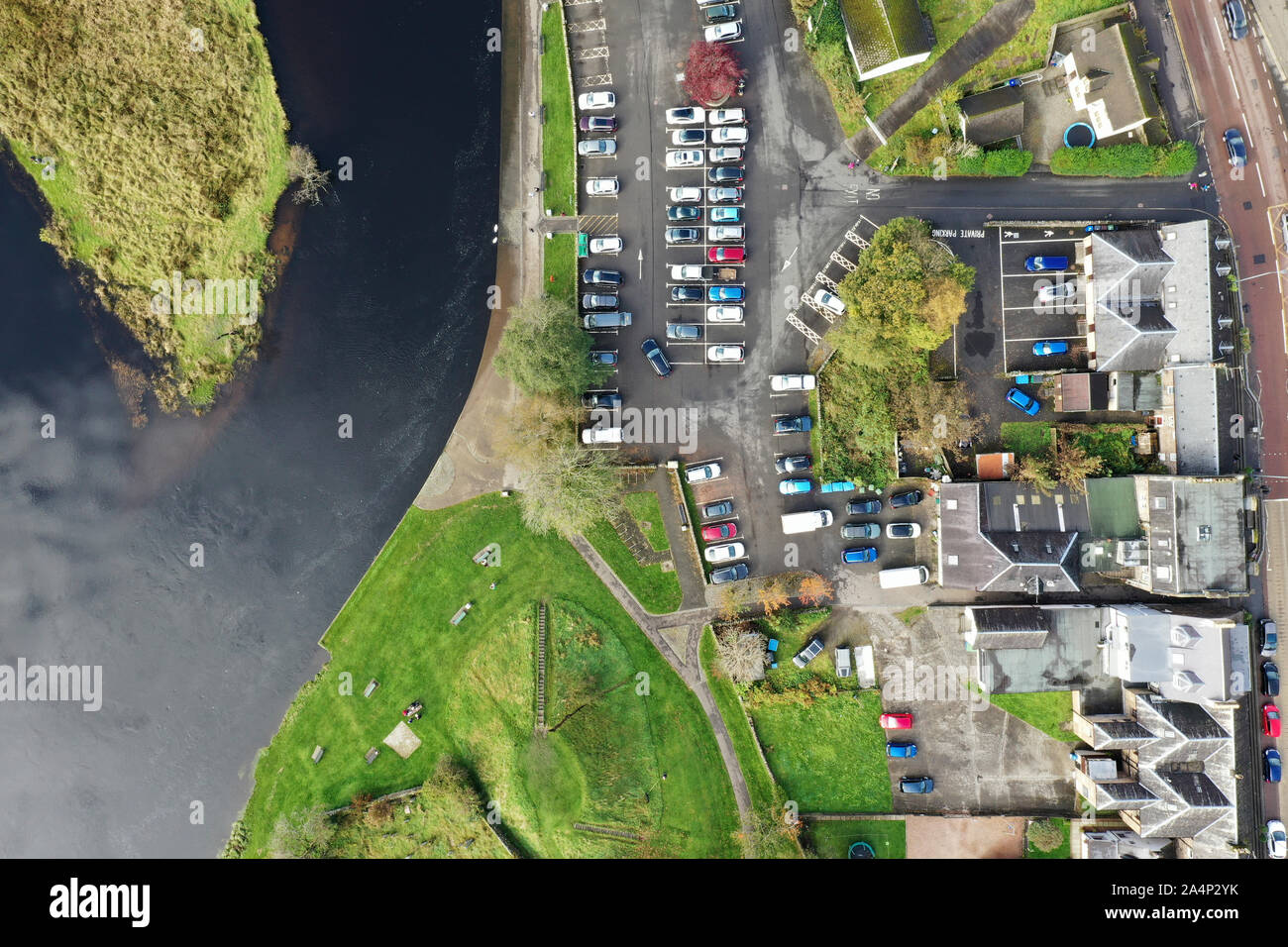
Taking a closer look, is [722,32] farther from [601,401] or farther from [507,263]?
[601,401]

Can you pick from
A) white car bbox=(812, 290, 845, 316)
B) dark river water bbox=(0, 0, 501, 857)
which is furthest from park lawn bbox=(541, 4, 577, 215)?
white car bbox=(812, 290, 845, 316)

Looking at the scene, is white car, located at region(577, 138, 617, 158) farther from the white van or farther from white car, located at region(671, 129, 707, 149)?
the white van

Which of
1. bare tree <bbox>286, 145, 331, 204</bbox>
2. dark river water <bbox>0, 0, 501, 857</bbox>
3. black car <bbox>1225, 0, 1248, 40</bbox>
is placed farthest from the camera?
dark river water <bbox>0, 0, 501, 857</bbox>

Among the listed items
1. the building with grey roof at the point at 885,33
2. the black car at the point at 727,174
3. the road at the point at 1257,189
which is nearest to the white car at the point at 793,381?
the black car at the point at 727,174

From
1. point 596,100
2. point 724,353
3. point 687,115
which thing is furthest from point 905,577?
point 596,100

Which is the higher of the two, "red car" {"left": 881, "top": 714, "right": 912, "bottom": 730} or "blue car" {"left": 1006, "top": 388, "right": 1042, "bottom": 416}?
"blue car" {"left": 1006, "top": 388, "right": 1042, "bottom": 416}
